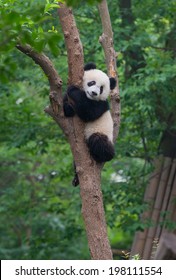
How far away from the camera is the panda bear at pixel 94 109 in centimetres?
527

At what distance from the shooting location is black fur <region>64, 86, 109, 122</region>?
208 inches

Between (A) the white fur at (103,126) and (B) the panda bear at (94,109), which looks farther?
(A) the white fur at (103,126)

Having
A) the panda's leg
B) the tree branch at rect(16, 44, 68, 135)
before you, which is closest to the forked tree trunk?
the tree branch at rect(16, 44, 68, 135)

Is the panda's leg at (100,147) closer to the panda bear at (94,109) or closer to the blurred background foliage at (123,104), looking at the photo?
the panda bear at (94,109)

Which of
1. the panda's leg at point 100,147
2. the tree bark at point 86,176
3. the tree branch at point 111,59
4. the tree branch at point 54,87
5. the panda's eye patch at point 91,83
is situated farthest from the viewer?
the panda's eye patch at point 91,83

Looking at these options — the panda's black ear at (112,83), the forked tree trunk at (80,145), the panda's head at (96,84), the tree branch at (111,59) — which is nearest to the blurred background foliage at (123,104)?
the tree branch at (111,59)

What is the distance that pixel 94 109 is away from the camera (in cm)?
570

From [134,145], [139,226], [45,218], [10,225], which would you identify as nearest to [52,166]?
[45,218]

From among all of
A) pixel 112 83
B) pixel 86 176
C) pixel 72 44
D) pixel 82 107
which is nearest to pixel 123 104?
pixel 112 83

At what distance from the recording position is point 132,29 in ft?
A: 27.9

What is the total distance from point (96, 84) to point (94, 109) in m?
0.22

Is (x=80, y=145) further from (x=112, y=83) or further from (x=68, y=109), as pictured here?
(x=112, y=83)

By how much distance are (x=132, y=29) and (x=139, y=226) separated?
8.32 ft

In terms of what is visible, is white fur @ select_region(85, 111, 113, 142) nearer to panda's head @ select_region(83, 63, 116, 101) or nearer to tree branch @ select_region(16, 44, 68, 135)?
panda's head @ select_region(83, 63, 116, 101)
